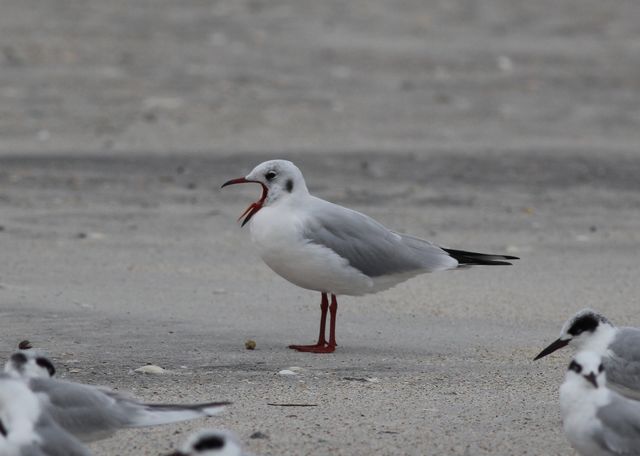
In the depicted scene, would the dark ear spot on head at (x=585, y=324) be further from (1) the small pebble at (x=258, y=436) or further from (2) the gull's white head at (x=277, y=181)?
(2) the gull's white head at (x=277, y=181)

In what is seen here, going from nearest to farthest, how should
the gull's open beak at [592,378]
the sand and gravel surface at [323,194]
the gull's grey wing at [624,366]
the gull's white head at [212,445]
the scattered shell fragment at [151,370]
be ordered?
the gull's white head at [212,445] → the gull's open beak at [592,378] → the gull's grey wing at [624,366] → the sand and gravel surface at [323,194] → the scattered shell fragment at [151,370]

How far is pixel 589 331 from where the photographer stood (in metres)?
5.51

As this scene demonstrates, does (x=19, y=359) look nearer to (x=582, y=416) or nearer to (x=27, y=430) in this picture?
(x=27, y=430)

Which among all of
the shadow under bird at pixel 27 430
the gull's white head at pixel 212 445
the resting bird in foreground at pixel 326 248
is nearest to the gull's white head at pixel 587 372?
the gull's white head at pixel 212 445

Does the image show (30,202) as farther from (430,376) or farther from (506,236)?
(430,376)

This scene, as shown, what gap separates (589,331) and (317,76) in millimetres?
10023

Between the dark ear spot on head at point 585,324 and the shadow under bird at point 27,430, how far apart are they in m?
2.16

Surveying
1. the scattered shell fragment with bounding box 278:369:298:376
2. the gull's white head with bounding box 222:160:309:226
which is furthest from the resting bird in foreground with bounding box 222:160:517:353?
the scattered shell fragment with bounding box 278:369:298:376

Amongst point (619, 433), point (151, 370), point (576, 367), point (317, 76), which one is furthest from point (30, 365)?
point (317, 76)

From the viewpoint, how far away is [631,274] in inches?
340

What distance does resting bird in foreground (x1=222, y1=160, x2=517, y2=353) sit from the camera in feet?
22.4

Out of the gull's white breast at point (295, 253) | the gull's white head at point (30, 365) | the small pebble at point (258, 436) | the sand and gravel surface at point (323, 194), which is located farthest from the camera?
the gull's white breast at point (295, 253)

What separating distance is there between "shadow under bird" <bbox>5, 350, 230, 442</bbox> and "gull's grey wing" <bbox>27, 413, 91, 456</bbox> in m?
0.22

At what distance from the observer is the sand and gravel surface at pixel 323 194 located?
5953 millimetres
